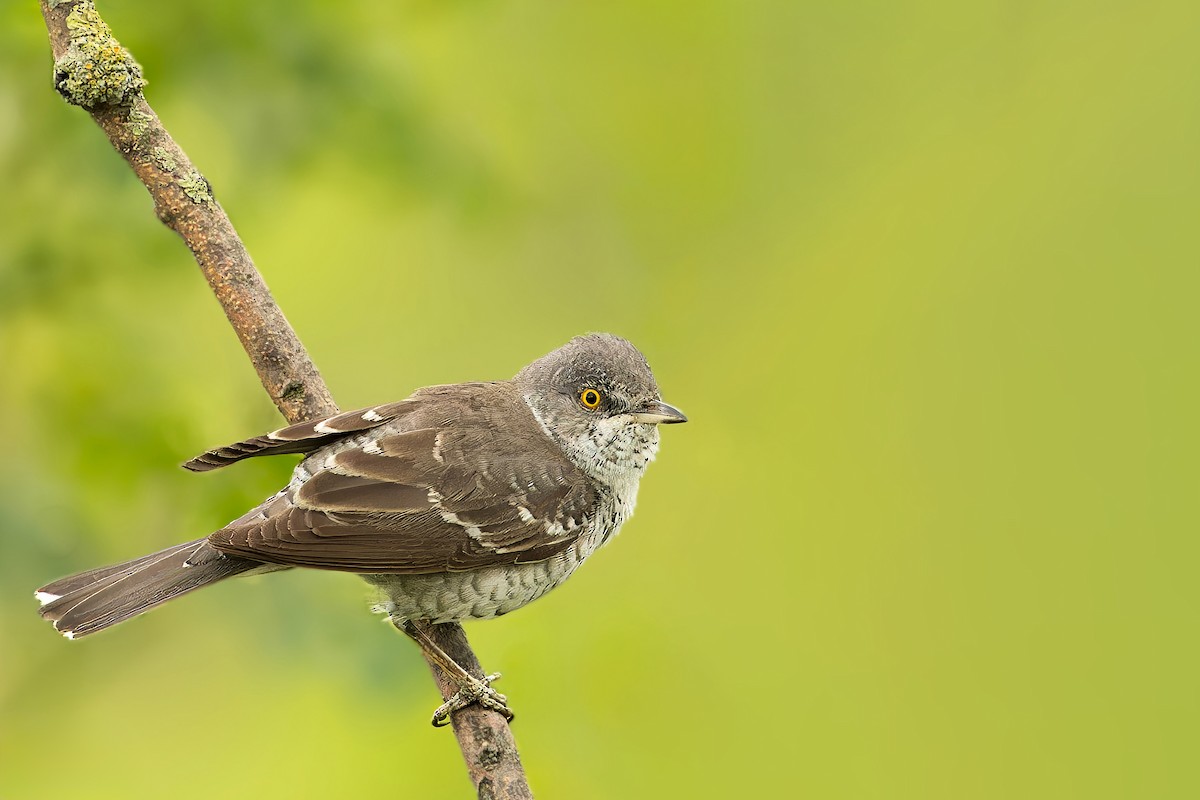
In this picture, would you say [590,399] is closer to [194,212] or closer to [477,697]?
[477,697]

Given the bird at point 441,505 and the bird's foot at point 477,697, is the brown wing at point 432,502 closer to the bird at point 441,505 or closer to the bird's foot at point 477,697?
the bird at point 441,505

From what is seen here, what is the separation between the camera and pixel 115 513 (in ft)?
12.1

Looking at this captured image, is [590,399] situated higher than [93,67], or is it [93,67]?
[93,67]

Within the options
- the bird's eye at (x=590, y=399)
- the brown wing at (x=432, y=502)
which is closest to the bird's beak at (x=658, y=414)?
the bird's eye at (x=590, y=399)

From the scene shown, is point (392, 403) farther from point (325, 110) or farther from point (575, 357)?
point (325, 110)

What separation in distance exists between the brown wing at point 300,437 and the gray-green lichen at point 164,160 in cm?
85

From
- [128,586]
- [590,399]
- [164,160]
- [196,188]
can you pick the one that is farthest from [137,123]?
[590,399]

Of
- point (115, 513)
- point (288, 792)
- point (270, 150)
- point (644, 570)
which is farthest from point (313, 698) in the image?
point (270, 150)

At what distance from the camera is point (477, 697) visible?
3568 millimetres

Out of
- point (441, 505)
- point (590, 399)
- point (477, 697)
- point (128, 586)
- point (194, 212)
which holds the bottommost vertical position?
point (477, 697)

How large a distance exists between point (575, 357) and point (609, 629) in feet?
3.36

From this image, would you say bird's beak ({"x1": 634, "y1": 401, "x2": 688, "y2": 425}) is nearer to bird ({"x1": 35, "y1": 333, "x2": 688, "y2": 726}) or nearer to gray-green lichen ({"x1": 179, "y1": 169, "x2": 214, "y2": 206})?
bird ({"x1": 35, "y1": 333, "x2": 688, "y2": 726})

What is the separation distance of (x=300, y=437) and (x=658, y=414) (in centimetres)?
129

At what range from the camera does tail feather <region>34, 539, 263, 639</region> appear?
355cm
